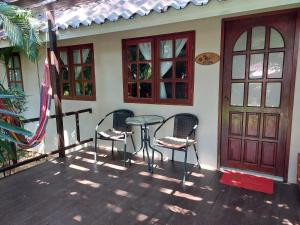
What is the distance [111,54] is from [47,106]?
1.54 metres

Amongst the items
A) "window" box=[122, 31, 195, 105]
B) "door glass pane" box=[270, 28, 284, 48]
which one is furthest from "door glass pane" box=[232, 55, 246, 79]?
"window" box=[122, 31, 195, 105]

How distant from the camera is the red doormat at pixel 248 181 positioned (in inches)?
116

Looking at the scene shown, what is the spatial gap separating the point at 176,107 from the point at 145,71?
84 cm

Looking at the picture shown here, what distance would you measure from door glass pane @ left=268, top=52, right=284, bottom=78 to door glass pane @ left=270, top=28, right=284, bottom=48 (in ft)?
0.33

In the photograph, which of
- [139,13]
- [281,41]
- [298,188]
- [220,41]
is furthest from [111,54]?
[298,188]

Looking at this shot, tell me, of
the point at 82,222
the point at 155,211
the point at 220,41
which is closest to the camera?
the point at 82,222

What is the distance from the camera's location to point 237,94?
3299 millimetres

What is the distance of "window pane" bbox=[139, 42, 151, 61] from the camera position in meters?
3.87

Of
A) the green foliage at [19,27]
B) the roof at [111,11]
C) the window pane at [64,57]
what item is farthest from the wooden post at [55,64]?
the window pane at [64,57]

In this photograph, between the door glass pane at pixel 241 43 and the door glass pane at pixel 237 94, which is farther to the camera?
the door glass pane at pixel 237 94

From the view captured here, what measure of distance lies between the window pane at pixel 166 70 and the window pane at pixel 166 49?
0.37 feet

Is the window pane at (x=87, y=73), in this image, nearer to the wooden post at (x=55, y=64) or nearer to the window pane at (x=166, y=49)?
the wooden post at (x=55, y=64)

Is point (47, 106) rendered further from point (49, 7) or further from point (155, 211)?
point (155, 211)

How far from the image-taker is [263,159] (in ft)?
10.7
